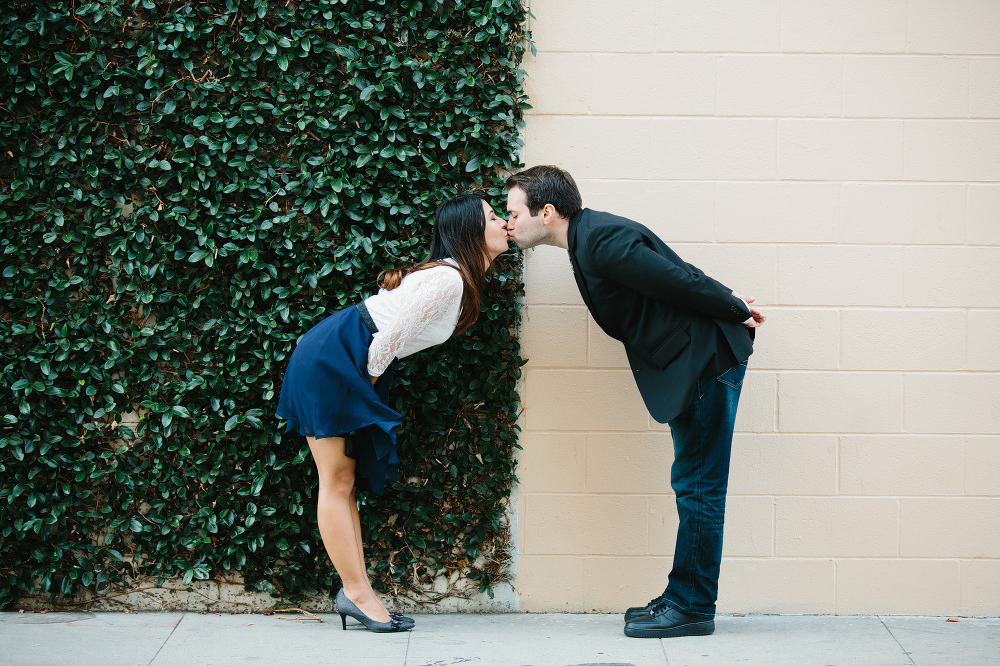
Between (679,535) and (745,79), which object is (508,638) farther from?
(745,79)

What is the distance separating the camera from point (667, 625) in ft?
10.0

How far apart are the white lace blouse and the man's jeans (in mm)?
967

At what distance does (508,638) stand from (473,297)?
1.34m

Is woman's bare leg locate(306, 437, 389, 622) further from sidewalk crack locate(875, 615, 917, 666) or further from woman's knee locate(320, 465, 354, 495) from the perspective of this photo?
sidewalk crack locate(875, 615, 917, 666)

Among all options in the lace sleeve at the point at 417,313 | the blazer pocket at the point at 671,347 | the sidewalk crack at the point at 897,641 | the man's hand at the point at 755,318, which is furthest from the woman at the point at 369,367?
the sidewalk crack at the point at 897,641

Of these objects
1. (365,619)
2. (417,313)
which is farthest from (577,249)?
(365,619)

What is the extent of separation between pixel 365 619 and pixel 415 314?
123cm

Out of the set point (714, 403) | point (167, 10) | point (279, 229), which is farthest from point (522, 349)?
point (167, 10)

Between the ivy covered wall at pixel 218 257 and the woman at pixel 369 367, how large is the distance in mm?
265

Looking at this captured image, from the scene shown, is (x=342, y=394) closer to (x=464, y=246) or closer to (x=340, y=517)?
(x=340, y=517)

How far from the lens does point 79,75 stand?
323 centimetres

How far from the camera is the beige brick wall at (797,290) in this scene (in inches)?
131

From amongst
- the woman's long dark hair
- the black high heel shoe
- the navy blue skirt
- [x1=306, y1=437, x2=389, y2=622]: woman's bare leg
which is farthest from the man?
[x1=306, y1=437, x2=389, y2=622]: woman's bare leg

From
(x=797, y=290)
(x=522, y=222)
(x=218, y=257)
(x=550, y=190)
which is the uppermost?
(x=550, y=190)
